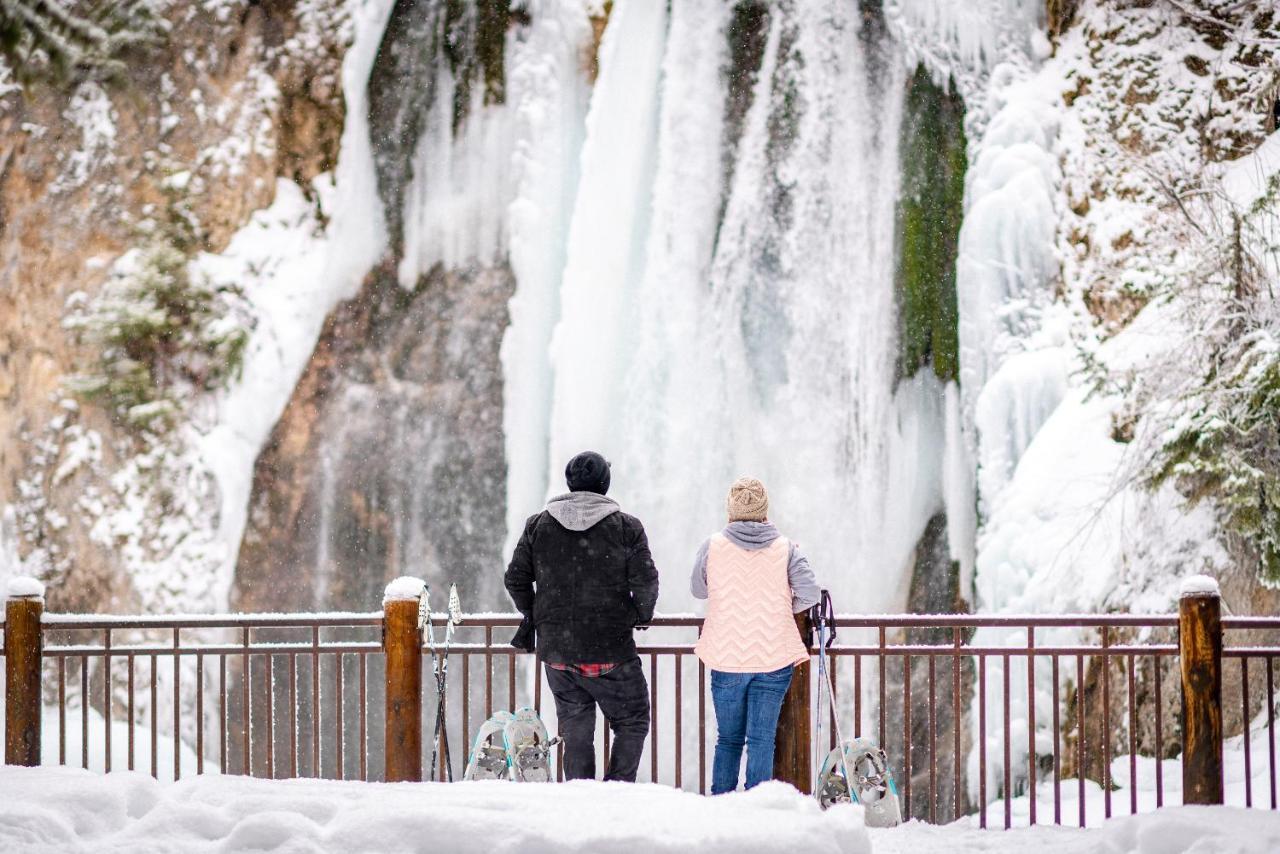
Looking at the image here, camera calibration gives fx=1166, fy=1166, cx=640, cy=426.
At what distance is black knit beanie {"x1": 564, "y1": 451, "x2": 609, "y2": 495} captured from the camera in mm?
4914

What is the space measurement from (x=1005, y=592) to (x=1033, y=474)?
1.12 m

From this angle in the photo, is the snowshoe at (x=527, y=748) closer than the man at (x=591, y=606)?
No

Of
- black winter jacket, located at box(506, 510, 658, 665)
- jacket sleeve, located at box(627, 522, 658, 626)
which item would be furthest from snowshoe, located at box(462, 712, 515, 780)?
jacket sleeve, located at box(627, 522, 658, 626)

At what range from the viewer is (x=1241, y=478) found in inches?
310

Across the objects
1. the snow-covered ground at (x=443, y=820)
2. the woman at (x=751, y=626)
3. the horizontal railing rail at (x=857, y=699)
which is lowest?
the horizontal railing rail at (x=857, y=699)

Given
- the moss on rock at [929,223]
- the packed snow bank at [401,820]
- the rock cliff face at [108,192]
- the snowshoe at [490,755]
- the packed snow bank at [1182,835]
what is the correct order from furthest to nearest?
the rock cliff face at [108,192], the moss on rock at [929,223], the snowshoe at [490,755], the packed snow bank at [1182,835], the packed snow bank at [401,820]

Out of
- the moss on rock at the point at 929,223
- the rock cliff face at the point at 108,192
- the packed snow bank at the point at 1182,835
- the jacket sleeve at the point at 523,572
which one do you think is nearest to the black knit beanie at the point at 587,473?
the jacket sleeve at the point at 523,572

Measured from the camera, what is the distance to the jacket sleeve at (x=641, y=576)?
16.0ft

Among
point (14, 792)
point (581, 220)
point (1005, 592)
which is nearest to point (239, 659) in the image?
point (581, 220)

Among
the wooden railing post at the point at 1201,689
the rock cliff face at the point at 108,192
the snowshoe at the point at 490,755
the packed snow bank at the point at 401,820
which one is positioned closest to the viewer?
the packed snow bank at the point at 401,820

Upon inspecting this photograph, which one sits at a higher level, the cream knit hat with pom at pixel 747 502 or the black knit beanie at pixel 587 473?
the black knit beanie at pixel 587 473

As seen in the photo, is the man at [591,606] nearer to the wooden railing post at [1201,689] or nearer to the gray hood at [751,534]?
the gray hood at [751,534]

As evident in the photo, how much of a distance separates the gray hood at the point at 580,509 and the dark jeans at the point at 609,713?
2.07 feet

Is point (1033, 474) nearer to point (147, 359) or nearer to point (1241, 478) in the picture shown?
point (1241, 478)
